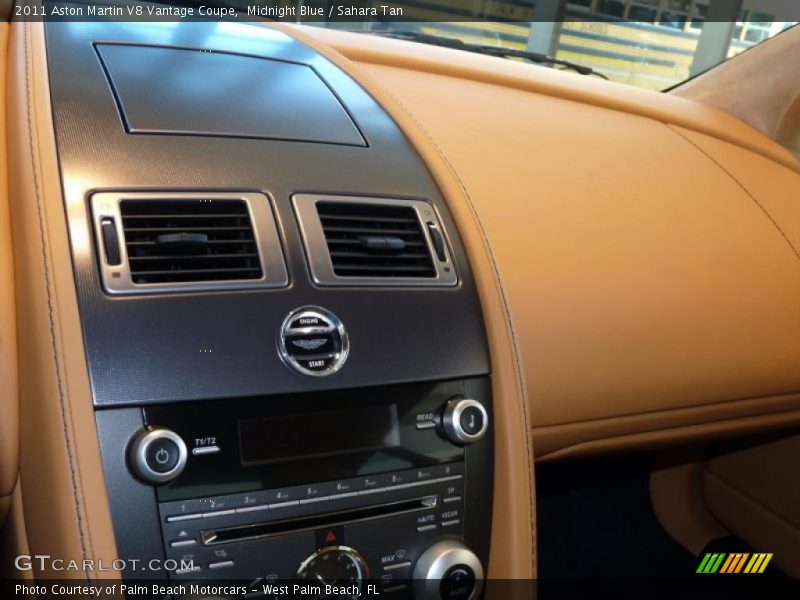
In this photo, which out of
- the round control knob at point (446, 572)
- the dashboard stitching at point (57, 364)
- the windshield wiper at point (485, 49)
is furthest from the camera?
the windshield wiper at point (485, 49)

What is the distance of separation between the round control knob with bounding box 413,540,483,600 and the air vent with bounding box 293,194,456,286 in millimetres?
265

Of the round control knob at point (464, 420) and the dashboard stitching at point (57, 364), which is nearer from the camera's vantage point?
the dashboard stitching at point (57, 364)

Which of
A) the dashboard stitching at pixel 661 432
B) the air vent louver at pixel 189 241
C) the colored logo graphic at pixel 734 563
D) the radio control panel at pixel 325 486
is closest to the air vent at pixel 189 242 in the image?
the air vent louver at pixel 189 241

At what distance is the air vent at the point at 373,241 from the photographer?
2.54 ft

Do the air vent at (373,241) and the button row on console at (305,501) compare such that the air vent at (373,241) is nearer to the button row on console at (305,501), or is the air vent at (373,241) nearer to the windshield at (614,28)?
the button row on console at (305,501)

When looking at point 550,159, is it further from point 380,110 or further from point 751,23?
point 751,23

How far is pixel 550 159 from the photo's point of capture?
1.16 meters

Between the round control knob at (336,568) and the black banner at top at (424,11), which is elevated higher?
the black banner at top at (424,11)

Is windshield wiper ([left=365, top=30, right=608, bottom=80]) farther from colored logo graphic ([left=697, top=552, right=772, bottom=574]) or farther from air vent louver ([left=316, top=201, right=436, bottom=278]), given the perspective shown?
colored logo graphic ([left=697, top=552, right=772, bottom=574])

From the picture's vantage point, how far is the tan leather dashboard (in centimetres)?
105

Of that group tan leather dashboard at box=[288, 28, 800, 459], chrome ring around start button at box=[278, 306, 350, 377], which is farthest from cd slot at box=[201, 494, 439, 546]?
tan leather dashboard at box=[288, 28, 800, 459]

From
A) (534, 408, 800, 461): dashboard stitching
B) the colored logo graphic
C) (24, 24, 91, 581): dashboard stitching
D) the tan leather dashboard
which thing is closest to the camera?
(24, 24, 91, 581): dashboard stitching

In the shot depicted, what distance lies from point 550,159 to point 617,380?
1.09 ft

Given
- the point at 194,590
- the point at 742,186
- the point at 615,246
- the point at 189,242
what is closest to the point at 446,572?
→ the point at 194,590
